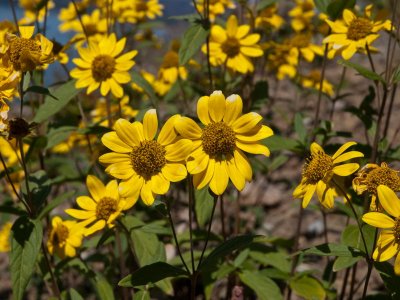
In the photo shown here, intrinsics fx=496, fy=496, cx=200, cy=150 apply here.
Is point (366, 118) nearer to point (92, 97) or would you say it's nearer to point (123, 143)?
point (123, 143)

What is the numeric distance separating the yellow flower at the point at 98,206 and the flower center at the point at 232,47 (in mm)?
1243

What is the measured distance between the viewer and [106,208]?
2455mm

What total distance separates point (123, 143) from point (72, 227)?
1.02m

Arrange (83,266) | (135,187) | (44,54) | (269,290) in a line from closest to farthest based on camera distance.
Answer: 1. (135,187)
2. (44,54)
3. (269,290)
4. (83,266)

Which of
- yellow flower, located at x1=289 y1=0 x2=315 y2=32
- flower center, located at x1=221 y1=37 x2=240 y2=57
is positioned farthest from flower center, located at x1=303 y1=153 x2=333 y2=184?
yellow flower, located at x1=289 y1=0 x2=315 y2=32

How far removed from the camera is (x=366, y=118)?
275cm


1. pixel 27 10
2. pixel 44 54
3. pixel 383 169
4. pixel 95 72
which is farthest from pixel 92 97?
pixel 383 169

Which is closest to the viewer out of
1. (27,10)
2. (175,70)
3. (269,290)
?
(269,290)

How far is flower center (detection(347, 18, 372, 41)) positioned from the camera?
8.65 feet

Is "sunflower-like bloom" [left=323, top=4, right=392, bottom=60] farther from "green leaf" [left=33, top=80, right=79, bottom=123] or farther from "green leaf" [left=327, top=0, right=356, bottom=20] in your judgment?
"green leaf" [left=33, top=80, right=79, bottom=123]

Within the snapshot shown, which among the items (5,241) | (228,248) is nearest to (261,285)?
(228,248)

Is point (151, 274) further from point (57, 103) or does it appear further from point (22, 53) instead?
point (57, 103)

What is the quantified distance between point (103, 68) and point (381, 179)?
1.73 meters

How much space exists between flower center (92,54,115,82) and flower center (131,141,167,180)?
1106 millimetres
